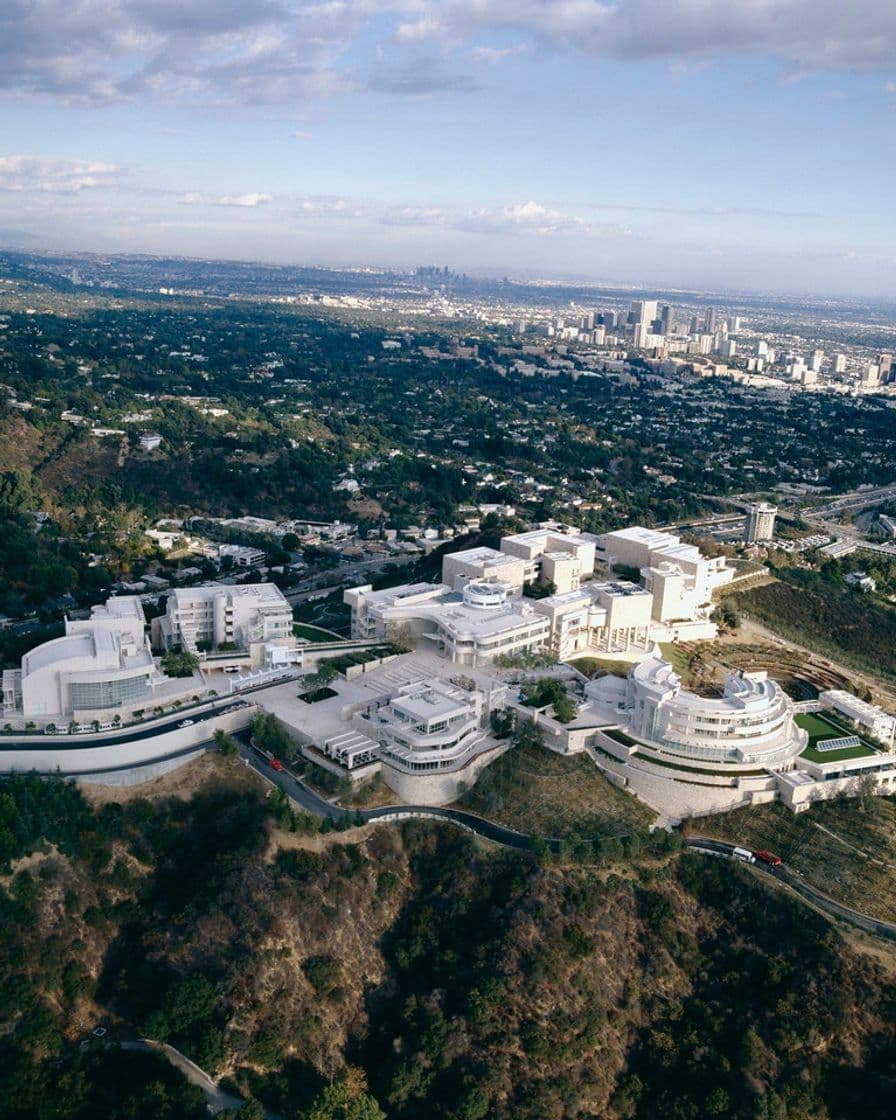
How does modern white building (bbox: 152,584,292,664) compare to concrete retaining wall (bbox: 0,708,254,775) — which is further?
modern white building (bbox: 152,584,292,664)

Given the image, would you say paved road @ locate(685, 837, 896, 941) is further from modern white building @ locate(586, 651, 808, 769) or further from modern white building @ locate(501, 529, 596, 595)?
modern white building @ locate(501, 529, 596, 595)

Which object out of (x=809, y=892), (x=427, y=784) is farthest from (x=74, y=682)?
(x=809, y=892)

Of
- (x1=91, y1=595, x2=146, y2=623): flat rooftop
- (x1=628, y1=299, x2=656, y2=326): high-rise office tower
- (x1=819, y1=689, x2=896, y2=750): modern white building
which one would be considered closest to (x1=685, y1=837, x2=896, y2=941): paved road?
(x1=819, y1=689, x2=896, y2=750): modern white building

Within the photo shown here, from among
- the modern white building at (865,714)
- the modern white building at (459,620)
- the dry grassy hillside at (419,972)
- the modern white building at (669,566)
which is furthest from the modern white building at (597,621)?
the dry grassy hillside at (419,972)

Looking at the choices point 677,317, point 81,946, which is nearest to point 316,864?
point 81,946

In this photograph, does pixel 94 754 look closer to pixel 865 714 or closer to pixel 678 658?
pixel 678 658

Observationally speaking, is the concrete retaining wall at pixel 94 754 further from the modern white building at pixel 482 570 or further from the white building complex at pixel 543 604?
the modern white building at pixel 482 570
